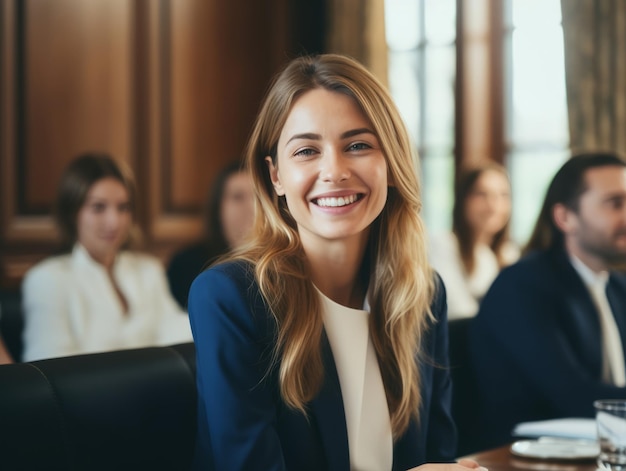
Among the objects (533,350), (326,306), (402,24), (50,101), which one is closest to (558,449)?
(326,306)

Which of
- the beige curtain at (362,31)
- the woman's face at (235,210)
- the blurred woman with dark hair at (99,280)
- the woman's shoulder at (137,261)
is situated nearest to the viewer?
the blurred woman with dark hair at (99,280)

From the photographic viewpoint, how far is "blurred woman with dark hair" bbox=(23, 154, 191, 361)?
3416 mm

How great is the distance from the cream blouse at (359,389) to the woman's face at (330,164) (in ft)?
0.51

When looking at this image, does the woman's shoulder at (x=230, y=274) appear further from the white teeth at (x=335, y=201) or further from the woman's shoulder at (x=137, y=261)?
the woman's shoulder at (x=137, y=261)

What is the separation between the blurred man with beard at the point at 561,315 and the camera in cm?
249

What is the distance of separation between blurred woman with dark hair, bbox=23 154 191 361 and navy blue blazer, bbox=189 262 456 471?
6.29 feet

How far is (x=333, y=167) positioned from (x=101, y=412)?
587 mm

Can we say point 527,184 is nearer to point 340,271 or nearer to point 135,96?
point 135,96

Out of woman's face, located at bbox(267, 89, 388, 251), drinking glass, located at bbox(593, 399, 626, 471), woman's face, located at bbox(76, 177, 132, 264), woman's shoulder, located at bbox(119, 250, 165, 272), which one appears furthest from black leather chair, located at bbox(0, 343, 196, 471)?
woman's shoulder, located at bbox(119, 250, 165, 272)

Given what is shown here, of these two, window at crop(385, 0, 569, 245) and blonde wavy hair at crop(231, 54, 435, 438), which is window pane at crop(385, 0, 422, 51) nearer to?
window at crop(385, 0, 569, 245)

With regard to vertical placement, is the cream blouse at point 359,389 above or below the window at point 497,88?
below

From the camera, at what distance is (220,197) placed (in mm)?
4320

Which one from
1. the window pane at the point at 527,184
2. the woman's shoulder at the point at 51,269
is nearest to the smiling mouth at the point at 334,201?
the woman's shoulder at the point at 51,269

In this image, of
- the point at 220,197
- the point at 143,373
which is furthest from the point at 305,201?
the point at 220,197
